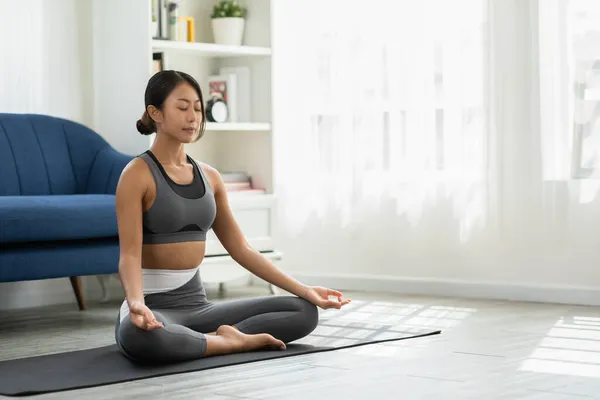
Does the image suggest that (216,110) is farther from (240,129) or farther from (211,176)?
(211,176)

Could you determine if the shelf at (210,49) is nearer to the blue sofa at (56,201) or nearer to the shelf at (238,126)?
the shelf at (238,126)

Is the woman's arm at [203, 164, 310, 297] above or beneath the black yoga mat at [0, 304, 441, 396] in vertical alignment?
above

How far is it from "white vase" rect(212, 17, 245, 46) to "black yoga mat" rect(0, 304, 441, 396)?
6.10 ft

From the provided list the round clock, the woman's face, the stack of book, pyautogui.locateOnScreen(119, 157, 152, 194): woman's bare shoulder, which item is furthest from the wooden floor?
the round clock

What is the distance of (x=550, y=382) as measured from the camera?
2541mm

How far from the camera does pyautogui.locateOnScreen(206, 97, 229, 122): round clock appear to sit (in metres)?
4.71

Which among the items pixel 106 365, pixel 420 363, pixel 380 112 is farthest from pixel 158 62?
pixel 420 363

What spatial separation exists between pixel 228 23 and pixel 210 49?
0.71 ft

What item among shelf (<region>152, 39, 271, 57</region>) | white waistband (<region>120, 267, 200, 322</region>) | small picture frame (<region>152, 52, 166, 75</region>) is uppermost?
shelf (<region>152, 39, 271, 57</region>)

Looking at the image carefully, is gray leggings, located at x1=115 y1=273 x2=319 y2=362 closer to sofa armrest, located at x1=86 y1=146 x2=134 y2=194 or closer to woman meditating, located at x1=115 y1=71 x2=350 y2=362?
woman meditating, located at x1=115 y1=71 x2=350 y2=362

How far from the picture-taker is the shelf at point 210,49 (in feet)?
14.8

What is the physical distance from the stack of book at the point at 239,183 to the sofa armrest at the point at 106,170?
1.95ft

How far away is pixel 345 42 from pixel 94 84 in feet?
3.76

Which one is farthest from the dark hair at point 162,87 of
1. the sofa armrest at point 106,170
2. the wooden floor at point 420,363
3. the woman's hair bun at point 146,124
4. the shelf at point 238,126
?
the shelf at point 238,126
